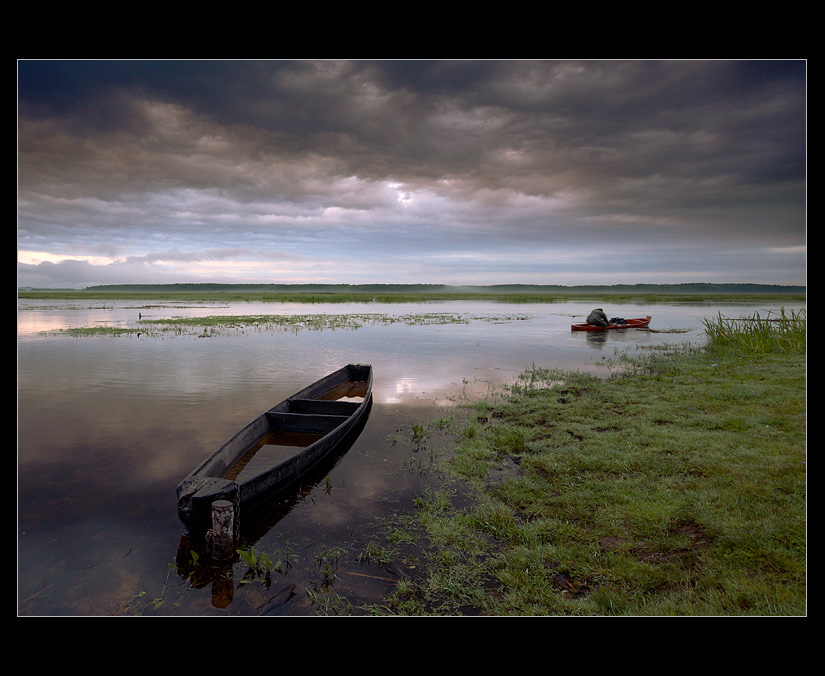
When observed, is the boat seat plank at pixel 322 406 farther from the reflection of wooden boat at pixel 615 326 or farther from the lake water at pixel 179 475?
the reflection of wooden boat at pixel 615 326

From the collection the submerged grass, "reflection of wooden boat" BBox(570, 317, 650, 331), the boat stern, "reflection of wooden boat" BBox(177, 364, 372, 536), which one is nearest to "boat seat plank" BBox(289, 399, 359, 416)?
"reflection of wooden boat" BBox(177, 364, 372, 536)

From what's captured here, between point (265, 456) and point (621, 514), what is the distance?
719 centimetres

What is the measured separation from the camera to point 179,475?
834 centimetres

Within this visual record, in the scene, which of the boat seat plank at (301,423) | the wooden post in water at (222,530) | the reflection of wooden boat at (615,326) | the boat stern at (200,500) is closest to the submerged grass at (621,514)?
the wooden post in water at (222,530)

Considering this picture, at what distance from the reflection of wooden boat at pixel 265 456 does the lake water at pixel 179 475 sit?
0.46 metres

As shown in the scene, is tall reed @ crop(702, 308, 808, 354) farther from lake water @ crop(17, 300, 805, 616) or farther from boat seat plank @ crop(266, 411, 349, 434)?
boat seat plank @ crop(266, 411, 349, 434)

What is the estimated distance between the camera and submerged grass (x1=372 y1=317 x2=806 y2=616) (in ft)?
15.4

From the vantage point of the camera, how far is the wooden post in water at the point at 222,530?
557 centimetres

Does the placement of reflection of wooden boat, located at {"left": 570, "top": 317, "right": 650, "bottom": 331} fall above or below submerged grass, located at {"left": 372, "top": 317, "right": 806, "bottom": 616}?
above

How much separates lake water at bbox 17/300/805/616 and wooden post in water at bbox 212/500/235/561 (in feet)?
0.76

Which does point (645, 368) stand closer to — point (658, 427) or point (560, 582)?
point (658, 427)

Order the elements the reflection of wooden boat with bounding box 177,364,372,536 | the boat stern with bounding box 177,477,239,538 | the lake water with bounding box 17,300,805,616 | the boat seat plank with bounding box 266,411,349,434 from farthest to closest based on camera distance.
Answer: the boat seat plank with bounding box 266,411,349,434 → the reflection of wooden boat with bounding box 177,364,372,536 → the boat stern with bounding box 177,477,239,538 → the lake water with bounding box 17,300,805,616

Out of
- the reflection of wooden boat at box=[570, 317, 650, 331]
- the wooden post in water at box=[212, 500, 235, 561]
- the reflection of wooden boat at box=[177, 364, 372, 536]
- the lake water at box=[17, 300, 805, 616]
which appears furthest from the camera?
the reflection of wooden boat at box=[570, 317, 650, 331]
